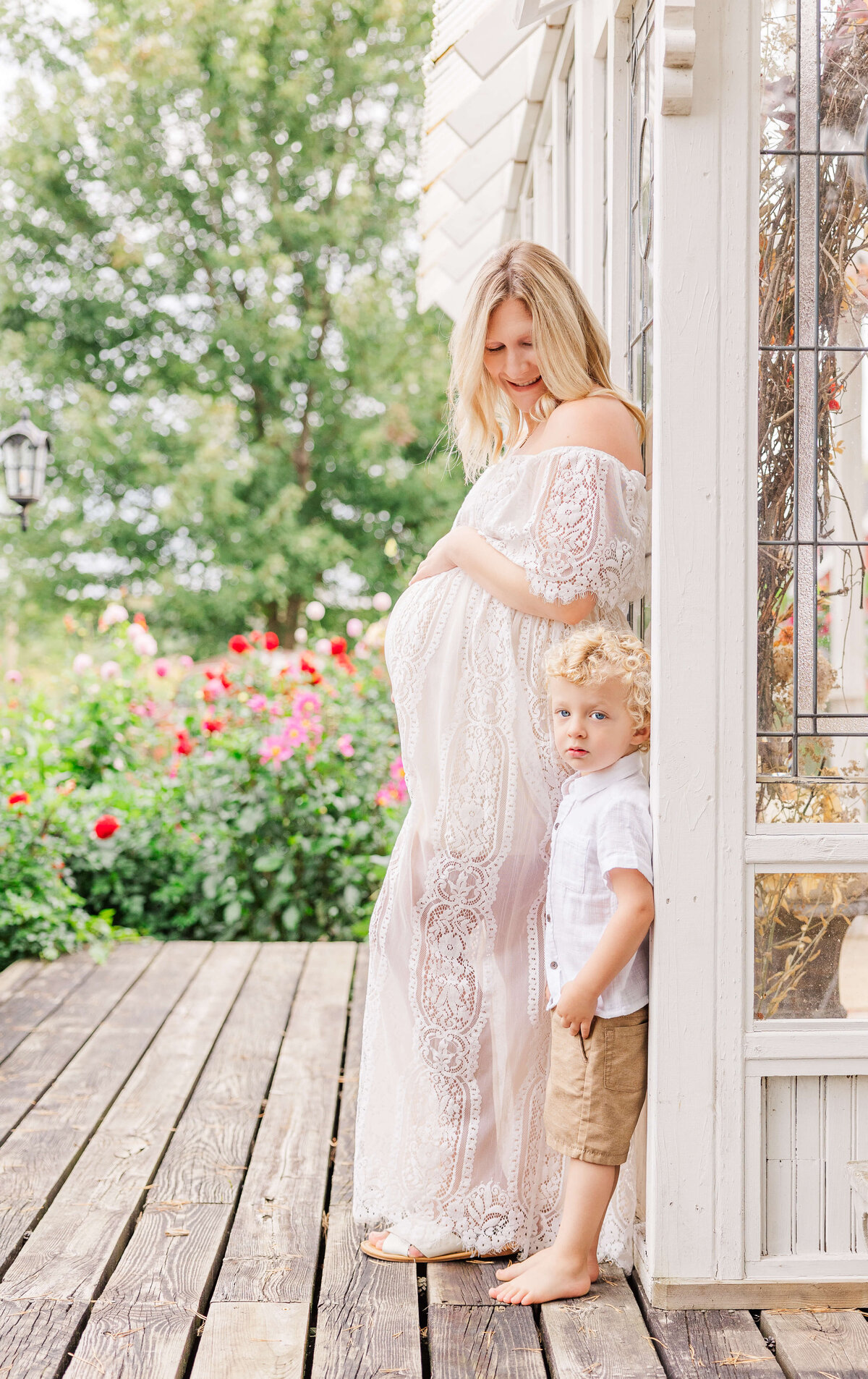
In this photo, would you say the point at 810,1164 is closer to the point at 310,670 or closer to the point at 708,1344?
the point at 708,1344

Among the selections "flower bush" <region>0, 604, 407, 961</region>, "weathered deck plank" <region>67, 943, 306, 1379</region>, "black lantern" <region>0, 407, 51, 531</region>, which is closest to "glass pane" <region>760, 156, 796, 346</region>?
"weathered deck plank" <region>67, 943, 306, 1379</region>

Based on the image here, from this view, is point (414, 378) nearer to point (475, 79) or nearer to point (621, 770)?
point (475, 79)

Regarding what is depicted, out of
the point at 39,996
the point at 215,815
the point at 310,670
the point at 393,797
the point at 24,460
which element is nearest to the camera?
the point at 39,996

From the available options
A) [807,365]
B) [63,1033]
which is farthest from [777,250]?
[63,1033]

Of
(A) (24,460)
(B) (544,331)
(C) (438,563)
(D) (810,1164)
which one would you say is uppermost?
(A) (24,460)

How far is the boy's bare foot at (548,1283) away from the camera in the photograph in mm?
1979

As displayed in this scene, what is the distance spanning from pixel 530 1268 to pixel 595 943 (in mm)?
560

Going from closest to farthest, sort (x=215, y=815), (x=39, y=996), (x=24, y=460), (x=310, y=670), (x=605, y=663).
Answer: (x=605, y=663)
(x=39, y=996)
(x=215, y=815)
(x=310, y=670)
(x=24, y=460)

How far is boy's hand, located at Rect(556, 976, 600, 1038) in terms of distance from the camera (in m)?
1.96

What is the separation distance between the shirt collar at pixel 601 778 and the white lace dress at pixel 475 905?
0.05 m

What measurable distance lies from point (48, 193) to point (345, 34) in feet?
11.0

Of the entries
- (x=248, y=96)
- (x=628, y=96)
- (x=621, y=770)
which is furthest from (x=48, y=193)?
(x=621, y=770)

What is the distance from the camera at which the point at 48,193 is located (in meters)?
11.8

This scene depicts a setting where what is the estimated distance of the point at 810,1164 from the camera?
6.56 ft
